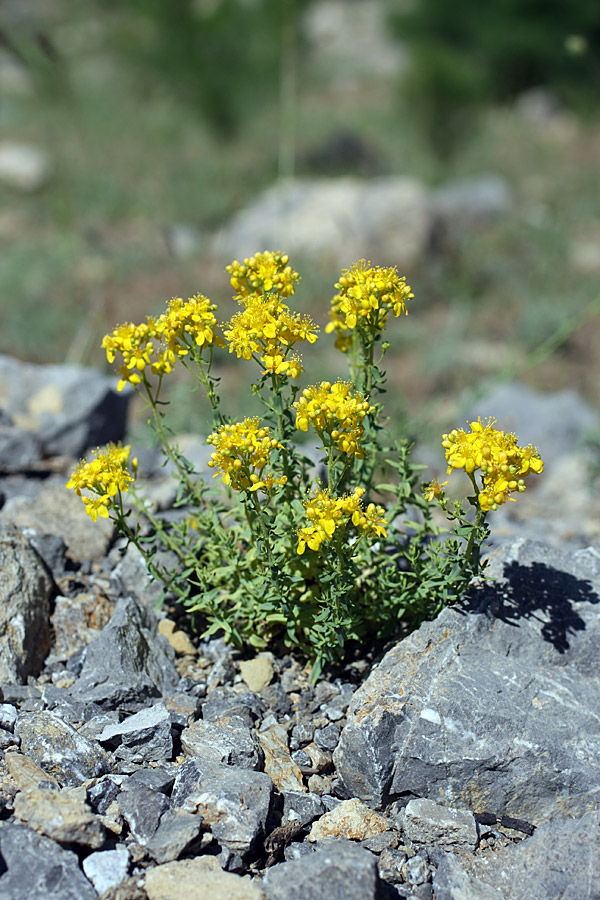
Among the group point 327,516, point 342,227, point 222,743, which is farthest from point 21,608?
point 342,227

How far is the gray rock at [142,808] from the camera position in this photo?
2168 millimetres

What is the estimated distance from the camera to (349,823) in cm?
233

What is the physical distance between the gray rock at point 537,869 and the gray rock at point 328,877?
267 mm

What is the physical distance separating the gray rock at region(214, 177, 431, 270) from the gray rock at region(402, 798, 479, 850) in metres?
6.90

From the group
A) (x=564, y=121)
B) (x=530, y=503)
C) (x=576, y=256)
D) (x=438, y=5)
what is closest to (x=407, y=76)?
(x=564, y=121)

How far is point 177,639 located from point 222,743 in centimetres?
61

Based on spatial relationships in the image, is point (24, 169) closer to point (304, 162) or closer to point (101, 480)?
point (304, 162)

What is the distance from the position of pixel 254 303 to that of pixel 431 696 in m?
1.35

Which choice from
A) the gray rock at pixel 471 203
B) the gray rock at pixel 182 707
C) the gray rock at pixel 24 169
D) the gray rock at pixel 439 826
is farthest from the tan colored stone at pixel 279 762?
the gray rock at pixel 24 169

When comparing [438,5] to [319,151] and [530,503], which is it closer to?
[319,151]

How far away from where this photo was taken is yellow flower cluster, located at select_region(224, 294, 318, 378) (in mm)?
2279

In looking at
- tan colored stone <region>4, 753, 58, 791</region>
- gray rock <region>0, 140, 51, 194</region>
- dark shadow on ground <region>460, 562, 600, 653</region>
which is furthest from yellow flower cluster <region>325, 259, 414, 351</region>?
gray rock <region>0, 140, 51, 194</region>

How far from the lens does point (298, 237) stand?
29.5 feet

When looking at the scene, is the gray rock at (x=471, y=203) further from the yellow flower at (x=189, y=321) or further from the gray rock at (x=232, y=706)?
the gray rock at (x=232, y=706)
